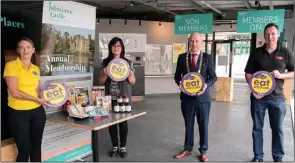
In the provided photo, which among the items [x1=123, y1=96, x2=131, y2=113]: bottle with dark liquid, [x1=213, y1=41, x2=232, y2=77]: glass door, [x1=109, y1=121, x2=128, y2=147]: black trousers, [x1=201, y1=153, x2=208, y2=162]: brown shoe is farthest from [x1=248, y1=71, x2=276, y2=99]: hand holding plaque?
[x1=213, y1=41, x2=232, y2=77]: glass door

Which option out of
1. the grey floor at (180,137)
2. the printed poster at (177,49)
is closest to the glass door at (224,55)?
the printed poster at (177,49)

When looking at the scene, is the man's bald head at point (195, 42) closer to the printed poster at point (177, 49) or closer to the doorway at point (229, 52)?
the printed poster at point (177, 49)

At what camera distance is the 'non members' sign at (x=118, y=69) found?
2.74 m

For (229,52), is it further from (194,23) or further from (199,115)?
(199,115)

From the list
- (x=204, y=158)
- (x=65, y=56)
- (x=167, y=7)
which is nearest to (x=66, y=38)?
(x=65, y=56)

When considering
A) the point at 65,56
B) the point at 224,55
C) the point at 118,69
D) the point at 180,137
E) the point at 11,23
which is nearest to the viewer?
the point at 11,23

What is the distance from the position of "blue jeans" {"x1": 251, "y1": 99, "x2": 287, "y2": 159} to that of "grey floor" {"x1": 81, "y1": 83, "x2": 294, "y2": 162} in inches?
15.0

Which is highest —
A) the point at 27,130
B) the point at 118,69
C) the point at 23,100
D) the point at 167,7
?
the point at 167,7

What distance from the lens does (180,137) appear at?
13.4 ft

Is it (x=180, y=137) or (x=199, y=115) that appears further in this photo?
(x=180, y=137)

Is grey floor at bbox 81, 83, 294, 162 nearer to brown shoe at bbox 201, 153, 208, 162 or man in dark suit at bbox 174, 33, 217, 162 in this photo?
brown shoe at bbox 201, 153, 208, 162

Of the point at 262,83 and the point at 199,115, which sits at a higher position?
the point at 262,83

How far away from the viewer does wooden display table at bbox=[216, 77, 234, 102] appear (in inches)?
285

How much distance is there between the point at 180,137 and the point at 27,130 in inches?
95.2
